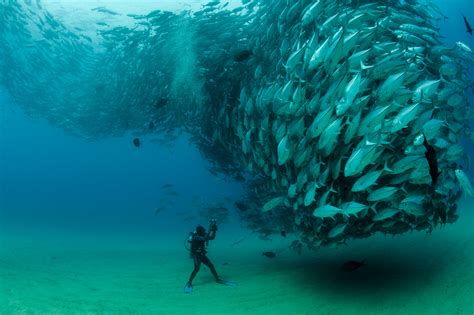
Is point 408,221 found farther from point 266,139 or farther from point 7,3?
point 7,3

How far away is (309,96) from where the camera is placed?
6.54m

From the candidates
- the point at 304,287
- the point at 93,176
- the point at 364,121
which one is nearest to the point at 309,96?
the point at 364,121

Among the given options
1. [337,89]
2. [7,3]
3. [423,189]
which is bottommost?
[423,189]

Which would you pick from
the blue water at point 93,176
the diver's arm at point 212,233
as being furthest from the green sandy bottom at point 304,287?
the blue water at point 93,176

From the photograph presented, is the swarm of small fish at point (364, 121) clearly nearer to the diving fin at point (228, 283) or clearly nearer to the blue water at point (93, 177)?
the diving fin at point (228, 283)

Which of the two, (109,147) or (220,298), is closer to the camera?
(220,298)

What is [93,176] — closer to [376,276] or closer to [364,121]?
[376,276]

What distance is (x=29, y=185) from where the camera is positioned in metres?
87.1

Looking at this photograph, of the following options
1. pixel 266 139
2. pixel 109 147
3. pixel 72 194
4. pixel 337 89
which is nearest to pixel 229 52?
pixel 266 139

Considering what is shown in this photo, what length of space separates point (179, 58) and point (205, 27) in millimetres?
2458

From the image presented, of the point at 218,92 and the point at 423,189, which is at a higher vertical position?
the point at 218,92

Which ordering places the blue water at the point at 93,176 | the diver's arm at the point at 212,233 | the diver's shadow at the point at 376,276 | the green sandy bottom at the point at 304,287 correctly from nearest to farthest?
1. the green sandy bottom at the point at 304,287
2. the diver's shadow at the point at 376,276
3. the diver's arm at the point at 212,233
4. the blue water at the point at 93,176

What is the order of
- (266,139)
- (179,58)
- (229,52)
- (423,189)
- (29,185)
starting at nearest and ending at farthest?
(423,189)
(266,139)
(229,52)
(179,58)
(29,185)

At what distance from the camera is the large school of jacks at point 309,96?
5.17 metres
